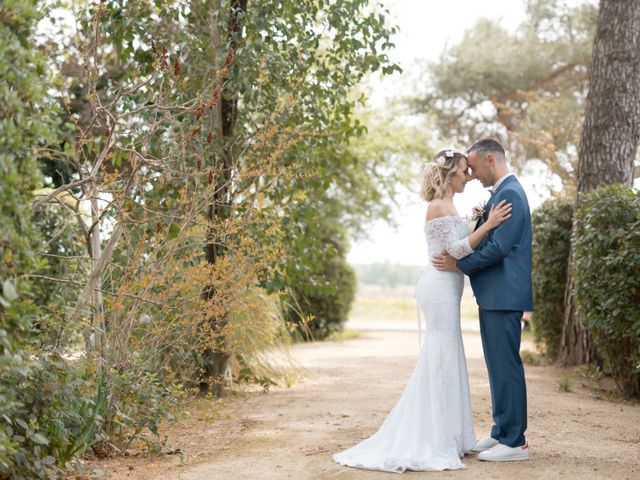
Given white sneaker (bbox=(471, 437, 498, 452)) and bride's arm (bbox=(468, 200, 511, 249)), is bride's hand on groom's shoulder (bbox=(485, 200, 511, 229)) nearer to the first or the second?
bride's arm (bbox=(468, 200, 511, 249))

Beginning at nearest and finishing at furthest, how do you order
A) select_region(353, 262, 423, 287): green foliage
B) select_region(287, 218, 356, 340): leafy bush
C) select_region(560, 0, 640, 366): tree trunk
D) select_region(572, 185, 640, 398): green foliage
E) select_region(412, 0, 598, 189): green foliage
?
select_region(572, 185, 640, 398): green foliage → select_region(560, 0, 640, 366): tree trunk → select_region(287, 218, 356, 340): leafy bush → select_region(412, 0, 598, 189): green foliage → select_region(353, 262, 423, 287): green foliage

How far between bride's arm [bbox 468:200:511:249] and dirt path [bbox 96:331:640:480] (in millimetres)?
1351

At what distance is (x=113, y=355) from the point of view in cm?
509

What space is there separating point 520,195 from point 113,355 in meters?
2.78

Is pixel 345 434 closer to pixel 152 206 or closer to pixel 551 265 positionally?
pixel 152 206

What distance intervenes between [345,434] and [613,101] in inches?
202

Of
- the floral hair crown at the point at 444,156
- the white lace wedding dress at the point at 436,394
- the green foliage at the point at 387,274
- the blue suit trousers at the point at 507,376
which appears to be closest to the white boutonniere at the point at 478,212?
the white lace wedding dress at the point at 436,394

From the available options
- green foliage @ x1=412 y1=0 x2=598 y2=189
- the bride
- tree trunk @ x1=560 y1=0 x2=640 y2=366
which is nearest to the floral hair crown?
the bride

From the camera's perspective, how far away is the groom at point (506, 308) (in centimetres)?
475

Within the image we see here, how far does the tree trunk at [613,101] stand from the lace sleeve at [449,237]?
3955 millimetres

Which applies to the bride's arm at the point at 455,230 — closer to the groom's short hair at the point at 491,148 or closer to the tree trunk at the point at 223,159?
the groom's short hair at the point at 491,148

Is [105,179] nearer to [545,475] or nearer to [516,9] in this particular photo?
[545,475]

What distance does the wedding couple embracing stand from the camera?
4746 millimetres

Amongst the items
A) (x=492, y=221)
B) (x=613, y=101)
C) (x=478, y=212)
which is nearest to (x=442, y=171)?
(x=478, y=212)
